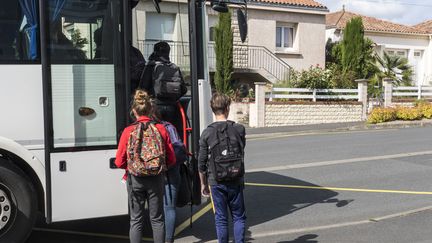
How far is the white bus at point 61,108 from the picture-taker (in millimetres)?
5129

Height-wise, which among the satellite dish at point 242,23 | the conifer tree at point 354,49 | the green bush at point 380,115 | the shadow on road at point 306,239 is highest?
the conifer tree at point 354,49

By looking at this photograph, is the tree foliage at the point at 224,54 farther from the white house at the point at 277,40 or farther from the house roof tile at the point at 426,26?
the house roof tile at the point at 426,26

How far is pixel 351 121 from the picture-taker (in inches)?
909

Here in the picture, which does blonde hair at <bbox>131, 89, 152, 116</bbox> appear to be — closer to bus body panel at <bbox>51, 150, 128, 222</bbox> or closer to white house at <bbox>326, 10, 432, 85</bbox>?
bus body panel at <bbox>51, 150, 128, 222</bbox>

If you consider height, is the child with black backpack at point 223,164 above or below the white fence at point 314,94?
below

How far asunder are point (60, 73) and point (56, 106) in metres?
0.34

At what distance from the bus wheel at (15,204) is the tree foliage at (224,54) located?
1808 centimetres

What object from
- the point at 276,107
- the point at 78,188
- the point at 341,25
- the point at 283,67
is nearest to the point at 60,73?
the point at 78,188

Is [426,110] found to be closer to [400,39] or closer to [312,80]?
[312,80]

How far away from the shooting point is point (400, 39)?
3469 cm

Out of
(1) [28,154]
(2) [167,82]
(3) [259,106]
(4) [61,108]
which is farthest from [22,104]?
(3) [259,106]

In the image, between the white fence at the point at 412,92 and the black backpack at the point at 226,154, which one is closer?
the black backpack at the point at 226,154

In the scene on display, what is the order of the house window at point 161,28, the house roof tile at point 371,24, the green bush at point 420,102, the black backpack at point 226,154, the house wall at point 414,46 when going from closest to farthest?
the black backpack at point 226,154, the house window at point 161,28, the green bush at point 420,102, the house roof tile at point 371,24, the house wall at point 414,46

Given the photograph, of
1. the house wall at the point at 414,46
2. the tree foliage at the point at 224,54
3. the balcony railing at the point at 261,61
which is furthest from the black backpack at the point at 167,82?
the house wall at the point at 414,46
